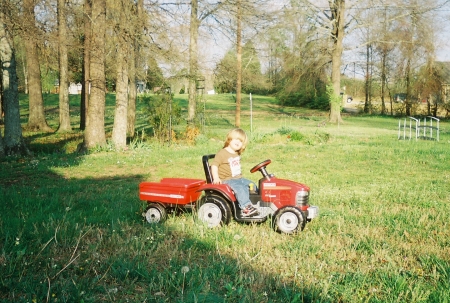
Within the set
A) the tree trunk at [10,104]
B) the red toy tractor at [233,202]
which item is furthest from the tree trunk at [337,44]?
the red toy tractor at [233,202]

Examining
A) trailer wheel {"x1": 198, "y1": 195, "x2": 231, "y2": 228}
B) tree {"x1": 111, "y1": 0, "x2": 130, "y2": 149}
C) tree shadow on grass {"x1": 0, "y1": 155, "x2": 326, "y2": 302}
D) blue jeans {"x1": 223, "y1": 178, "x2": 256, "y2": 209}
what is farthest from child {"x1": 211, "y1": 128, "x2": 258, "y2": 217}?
tree {"x1": 111, "y1": 0, "x2": 130, "y2": 149}

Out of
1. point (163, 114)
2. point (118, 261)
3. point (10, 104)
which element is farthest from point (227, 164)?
point (163, 114)

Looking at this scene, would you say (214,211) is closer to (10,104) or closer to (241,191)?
(241,191)

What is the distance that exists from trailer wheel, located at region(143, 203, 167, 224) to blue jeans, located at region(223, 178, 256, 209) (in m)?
0.95

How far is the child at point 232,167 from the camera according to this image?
17.5 ft

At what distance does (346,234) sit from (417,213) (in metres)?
1.53

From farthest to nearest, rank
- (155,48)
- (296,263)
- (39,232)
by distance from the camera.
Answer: (155,48)
(39,232)
(296,263)

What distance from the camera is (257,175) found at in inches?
384

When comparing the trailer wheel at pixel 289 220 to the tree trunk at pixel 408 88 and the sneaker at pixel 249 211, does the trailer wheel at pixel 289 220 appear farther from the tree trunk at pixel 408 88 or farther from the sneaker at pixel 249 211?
the tree trunk at pixel 408 88

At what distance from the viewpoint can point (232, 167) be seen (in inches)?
216

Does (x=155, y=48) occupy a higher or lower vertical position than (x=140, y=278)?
higher

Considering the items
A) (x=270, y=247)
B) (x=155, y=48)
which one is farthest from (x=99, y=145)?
(x=270, y=247)

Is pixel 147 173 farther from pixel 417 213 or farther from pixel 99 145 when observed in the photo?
pixel 417 213

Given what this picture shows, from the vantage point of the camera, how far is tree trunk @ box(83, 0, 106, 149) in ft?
43.7
